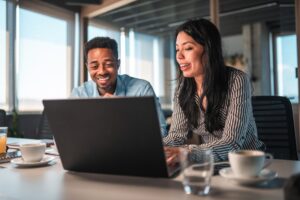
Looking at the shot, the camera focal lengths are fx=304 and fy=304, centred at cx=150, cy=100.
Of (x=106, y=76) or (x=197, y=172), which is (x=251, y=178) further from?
(x=106, y=76)

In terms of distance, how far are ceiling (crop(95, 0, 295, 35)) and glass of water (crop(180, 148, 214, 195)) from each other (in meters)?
3.45

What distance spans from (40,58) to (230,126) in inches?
126

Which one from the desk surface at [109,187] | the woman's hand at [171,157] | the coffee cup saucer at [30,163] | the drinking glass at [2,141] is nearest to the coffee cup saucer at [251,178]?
the desk surface at [109,187]

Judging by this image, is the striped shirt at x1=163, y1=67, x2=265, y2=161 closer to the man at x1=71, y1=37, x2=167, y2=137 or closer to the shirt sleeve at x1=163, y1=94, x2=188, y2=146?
the shirt sleeve at x1=163, y1=94, x2=188, y2=146

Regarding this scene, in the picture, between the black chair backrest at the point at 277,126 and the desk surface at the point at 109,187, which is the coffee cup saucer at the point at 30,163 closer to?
the desk surface at the point at 109,187

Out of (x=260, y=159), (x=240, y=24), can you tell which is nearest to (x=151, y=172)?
(x=260, y=159)

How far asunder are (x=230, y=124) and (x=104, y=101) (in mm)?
608

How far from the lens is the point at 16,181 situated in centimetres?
85

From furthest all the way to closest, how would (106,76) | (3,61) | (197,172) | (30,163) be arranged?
(3,61) < (106,76) < (30,163) < (197,172)

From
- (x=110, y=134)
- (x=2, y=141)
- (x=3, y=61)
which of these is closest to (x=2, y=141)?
(x=2, y=141)

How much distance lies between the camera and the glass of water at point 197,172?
688 mm

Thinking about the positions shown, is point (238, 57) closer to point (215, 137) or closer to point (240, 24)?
point (240, 24)

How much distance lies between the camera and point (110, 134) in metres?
0.80

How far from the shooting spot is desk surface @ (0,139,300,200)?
2.25ft
